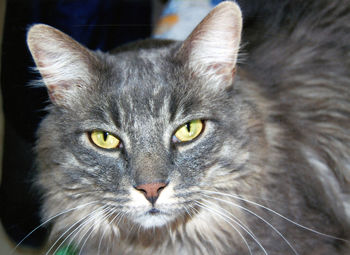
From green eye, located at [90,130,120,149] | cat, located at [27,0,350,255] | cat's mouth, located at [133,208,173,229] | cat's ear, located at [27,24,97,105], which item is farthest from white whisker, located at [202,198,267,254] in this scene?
cat's ear, located at [27,24,97,105]

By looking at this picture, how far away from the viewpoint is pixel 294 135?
4.52 feet

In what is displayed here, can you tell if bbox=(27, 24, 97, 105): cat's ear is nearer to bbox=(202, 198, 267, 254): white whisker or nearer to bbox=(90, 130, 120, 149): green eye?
bbox=(90, 130, 120, 149): green eye

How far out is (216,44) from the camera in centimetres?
122

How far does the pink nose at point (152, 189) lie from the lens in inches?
41.4

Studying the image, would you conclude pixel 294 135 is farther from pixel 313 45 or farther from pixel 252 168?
pixel 313 45

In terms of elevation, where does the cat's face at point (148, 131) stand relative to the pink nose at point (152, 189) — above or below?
above

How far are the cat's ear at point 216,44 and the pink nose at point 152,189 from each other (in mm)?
415

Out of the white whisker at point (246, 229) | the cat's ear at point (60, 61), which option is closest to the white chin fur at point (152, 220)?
the white whisker at point (246, 229)

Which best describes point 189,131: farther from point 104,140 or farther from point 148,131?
point 104,140

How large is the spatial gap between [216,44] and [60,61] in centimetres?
50

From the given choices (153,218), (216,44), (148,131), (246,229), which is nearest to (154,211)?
(153,218)

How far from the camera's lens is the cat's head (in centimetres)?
111

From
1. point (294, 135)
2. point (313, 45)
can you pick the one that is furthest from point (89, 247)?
point (313, 45)

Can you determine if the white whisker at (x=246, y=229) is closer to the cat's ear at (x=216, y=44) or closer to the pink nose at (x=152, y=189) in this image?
the pink nose at (x=152, y=189)
